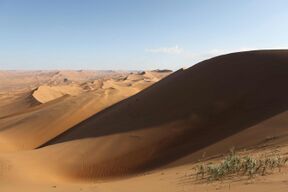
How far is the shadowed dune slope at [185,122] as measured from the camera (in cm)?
1246

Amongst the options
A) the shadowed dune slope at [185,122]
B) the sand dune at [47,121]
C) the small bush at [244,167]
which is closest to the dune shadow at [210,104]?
the shadowed dune slope at [185,122]

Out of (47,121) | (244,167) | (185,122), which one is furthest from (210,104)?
(47,121)

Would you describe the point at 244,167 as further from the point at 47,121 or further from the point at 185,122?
the point at 47,121

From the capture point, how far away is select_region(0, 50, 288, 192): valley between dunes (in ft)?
28.9

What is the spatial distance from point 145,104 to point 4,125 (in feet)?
38.1

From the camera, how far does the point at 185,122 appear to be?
613 inches

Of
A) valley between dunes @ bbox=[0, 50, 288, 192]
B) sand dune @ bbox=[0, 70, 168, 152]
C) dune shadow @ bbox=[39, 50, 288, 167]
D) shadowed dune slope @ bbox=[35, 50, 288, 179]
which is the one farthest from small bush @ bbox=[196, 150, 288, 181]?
sand dune @ bbox=[0, 70, 168, 152]

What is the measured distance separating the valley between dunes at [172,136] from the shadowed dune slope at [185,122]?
0.14ft

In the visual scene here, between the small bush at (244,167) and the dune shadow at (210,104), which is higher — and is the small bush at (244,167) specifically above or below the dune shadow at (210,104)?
below

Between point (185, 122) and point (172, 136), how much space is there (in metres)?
1.23

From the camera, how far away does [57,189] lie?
8477mm

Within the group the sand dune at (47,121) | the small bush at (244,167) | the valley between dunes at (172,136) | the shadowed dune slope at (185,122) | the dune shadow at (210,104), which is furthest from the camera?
the sand dune at (47,121)

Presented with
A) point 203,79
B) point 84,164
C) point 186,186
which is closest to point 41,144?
point 84,164

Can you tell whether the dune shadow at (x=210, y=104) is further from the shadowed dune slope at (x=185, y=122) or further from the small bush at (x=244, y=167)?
the small bush at (x=244, y=167)
